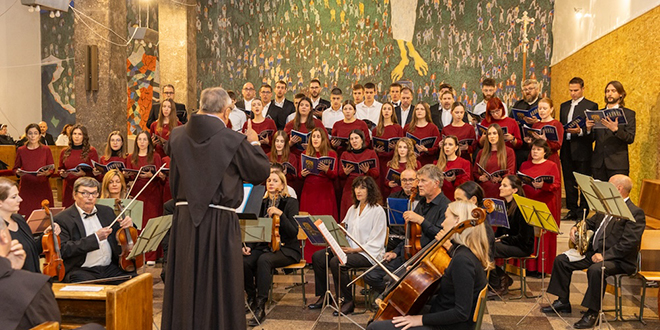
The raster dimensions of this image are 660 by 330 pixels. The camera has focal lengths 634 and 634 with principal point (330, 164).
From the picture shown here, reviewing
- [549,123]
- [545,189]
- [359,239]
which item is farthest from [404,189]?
[549,123]

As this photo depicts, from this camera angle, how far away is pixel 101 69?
953 cm

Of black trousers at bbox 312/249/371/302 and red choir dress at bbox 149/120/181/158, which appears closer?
black trousers at bbox 312/249/371/302

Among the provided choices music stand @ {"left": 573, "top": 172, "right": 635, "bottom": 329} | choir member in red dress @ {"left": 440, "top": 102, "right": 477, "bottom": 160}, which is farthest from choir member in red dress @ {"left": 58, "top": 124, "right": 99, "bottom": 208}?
music stand @ {"left": 573, "top": 172, "right": 635, "bottom": 329}

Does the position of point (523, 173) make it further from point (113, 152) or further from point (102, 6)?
point (102, 6)

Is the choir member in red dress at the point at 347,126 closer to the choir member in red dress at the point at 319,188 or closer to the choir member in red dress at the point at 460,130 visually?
the choir member in red dress at the point at 319,188

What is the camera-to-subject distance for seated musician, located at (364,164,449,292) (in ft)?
17.6

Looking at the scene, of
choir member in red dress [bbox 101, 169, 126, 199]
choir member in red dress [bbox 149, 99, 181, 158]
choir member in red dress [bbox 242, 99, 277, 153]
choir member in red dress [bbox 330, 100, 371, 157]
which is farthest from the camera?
choir member in red dress [bbox 149, 99, 181, 158]

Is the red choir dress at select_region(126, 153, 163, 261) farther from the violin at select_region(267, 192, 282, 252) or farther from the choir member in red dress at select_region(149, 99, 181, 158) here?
the violin at select_region(267, 192, 282, 252)

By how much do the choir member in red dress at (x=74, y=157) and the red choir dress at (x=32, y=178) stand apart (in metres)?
0.30

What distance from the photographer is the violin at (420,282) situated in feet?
11.2

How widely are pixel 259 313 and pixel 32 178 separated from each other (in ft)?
14.3

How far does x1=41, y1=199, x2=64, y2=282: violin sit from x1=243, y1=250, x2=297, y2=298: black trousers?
5.20 ft

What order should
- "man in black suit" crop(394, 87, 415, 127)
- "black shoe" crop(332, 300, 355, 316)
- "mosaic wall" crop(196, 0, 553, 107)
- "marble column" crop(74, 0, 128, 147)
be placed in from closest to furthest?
"black shoe" crop(332, 300, 355, 316), "man in black suit" crop(394, 87, 415, 127), "marble column" crop(74, 0, 128, 147), "mosaic wall" crop(196, 0, 553, 107)

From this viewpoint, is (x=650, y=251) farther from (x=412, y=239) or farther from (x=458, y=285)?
(x=458, y=285)
